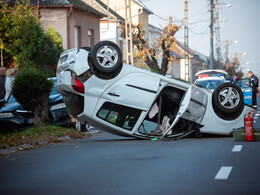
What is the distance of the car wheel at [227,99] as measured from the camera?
12719mm

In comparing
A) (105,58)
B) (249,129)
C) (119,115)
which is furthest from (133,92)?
(249,129)

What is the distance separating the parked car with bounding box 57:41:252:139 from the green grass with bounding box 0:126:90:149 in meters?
1.39

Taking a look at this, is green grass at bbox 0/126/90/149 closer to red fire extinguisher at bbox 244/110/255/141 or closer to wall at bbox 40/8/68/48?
red fire extinguisher at bbox 244/110/255/141

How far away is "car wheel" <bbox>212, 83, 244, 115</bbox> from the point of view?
12719 millimetres

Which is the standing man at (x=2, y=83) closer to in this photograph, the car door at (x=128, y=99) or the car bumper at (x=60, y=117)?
the car bumper at (x=60, y=117)

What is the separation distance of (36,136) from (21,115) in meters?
1.74

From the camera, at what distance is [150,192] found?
6.09 meters

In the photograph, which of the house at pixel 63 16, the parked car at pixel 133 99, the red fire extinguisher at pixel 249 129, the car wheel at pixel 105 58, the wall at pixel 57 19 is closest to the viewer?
the red fire extinguisher at pixel 249 129

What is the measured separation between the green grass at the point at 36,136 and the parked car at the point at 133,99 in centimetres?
139

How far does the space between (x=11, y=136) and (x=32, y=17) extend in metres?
13.7

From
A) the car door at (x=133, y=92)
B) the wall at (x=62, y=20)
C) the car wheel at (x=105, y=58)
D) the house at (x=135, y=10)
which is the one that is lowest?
the car door at (x=133, y=92)

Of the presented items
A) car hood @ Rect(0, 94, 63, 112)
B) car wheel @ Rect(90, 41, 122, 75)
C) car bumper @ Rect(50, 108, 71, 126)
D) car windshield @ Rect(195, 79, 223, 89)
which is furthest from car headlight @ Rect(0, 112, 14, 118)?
car windshield @ Rect(195, 79, 223, 89)

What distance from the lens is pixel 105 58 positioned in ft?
39.7

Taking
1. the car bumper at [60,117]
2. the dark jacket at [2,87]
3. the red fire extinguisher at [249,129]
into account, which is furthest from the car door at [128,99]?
the dark jacket at [2,87]
